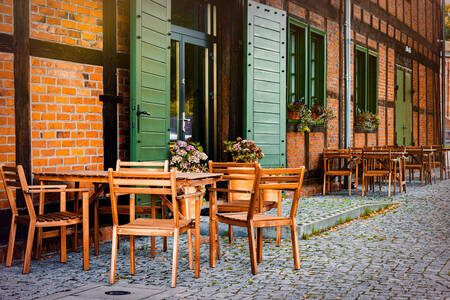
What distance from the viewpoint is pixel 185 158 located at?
249 inches

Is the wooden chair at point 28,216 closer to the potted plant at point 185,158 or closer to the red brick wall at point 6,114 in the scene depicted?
the red brick wall at point 6,114

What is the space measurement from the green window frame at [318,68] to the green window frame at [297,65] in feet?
1.45

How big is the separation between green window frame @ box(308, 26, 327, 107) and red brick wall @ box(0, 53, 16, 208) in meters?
6.65

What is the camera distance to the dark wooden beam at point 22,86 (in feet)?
15.4

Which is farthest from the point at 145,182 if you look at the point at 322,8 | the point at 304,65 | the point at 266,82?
the point at 322,8

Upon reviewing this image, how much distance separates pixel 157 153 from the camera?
6059mm

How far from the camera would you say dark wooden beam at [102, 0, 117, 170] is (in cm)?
560

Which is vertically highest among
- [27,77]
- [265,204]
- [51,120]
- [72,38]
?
[72,38]

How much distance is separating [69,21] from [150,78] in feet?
3.49

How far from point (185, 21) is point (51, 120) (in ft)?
10.3

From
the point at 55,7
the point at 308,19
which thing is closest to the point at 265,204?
the point at 55,7

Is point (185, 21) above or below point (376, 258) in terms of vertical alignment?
above

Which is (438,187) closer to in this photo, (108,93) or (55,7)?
(108,93)

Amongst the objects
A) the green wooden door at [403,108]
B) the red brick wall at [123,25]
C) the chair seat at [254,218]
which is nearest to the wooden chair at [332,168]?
the red brick wall at [123,25]
